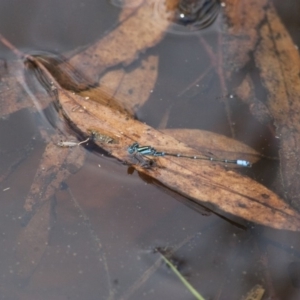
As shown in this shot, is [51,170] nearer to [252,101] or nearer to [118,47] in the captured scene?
[118,47]

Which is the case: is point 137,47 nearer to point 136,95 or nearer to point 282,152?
point 136,95

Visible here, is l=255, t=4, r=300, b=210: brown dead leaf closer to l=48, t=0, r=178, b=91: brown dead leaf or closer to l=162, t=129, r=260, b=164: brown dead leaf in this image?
l=162, t=129, r=260, b=164: brown dead leaf

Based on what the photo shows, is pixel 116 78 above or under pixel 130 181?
above

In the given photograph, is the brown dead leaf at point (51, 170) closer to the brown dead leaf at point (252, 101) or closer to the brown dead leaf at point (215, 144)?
the brown dead leaf at point (215, 144)

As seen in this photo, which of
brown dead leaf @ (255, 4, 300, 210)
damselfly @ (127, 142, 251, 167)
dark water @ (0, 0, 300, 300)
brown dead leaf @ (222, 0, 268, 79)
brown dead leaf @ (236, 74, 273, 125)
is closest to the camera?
dark water @ (0, 0, 300, 300)

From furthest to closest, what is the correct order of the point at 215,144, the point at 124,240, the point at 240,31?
1. the point at 240,31
2. the point at 215,144
3. the point at 124,240

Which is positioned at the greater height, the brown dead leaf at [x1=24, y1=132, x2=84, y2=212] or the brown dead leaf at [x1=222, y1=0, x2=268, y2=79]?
the brown dead leaf at [x1=222, y1=0, x2=268, y2=79]

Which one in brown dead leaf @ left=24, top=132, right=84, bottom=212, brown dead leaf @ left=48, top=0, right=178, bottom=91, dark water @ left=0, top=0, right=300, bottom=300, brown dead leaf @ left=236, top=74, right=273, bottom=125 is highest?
brown dead leaf @ left=48, top=0, right=178, bottom=91

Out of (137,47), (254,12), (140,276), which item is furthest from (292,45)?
(140,276)

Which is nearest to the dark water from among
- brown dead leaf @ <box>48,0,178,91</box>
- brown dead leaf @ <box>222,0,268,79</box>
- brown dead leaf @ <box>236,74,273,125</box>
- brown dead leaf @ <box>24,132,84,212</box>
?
brown dead leaf @ <box>24,132,84,212</box>

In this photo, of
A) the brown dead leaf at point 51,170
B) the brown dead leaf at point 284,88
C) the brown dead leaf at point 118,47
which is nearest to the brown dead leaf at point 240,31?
the brown dead leaf at point 284,88

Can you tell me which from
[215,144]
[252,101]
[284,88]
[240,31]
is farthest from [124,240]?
[240,31]
